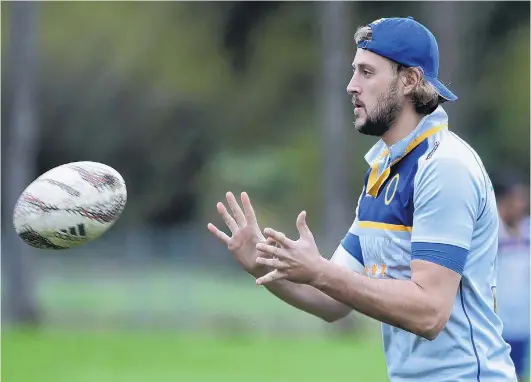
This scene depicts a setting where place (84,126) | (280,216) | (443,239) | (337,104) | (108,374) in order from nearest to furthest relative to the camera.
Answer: (443,239), (108,374), (337,104), (280,216), (84,126)

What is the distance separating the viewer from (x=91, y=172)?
5492mm

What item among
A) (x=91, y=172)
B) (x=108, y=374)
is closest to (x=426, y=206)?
(x=91, y=172)

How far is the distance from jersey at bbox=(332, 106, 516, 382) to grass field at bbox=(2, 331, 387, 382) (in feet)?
29.6

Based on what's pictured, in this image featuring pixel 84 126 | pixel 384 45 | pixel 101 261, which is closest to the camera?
pixel 384 45

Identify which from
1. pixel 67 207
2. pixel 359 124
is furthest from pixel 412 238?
pixel 67 207

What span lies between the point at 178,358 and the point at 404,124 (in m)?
11.7

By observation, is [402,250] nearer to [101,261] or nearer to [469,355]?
[469,355]

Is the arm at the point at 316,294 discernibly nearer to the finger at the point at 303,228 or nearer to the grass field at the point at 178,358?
the finger at the point at 303,228

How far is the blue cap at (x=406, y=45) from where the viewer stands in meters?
4.60

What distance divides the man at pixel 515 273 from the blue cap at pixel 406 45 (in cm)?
617

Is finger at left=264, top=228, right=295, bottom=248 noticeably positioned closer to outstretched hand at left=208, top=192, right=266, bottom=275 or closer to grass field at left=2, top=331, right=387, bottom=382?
outstretched hand at left=208, top=192, right=266, bottom=275

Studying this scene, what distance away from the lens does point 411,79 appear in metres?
4.64

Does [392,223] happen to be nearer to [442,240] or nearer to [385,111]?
[442,240]

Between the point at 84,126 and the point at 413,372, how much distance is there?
36994 millimetres
